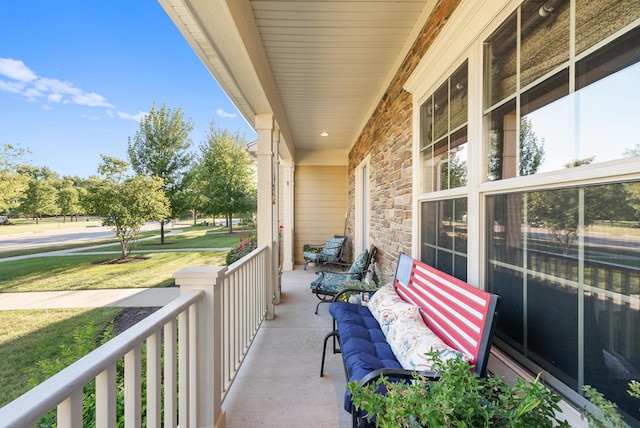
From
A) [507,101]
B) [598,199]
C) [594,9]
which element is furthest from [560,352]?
[594,9]

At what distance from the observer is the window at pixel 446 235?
1676mm

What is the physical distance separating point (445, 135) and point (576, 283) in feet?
4.17

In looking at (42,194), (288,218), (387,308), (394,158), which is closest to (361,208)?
(288,218)

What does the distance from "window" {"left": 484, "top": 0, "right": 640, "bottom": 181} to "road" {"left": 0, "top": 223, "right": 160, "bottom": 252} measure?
1112 cm

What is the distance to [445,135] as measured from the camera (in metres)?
1.91

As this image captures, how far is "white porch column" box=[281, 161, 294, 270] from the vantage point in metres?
6.11

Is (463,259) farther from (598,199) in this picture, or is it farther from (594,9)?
(594,9)

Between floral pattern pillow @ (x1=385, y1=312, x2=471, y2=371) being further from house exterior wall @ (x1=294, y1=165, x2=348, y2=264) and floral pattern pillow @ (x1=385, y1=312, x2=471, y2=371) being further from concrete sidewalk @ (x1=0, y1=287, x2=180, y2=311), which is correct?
house exterior wall @ (x1=294, y1=165, x2=348, y2=264)

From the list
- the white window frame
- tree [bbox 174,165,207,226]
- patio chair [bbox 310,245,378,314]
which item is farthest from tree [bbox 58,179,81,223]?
patio chair [bbox 310,245,378,314]

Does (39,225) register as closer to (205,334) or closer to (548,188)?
(205,334)

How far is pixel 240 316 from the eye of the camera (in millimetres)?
2223

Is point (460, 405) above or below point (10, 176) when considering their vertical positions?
below

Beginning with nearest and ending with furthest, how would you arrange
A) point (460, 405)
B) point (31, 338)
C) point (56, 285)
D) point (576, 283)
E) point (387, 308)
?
1. point (460, 405)
2. point (576, 283)
3. point (387, 308)
4. point (31, 338)
5. point (56, 285)

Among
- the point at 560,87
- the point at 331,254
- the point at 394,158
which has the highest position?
the point at 394,158
